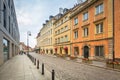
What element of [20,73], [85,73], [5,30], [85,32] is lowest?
[85,73]

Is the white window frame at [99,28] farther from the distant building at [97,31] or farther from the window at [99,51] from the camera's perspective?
the window at [99,51]

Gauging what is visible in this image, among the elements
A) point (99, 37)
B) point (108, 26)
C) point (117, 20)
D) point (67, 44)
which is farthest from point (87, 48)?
point (67, 44)

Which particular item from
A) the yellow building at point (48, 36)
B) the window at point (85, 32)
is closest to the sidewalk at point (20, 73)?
the window at point (85, 32)

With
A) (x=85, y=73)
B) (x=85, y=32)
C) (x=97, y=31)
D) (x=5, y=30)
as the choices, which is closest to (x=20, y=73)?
(x=85, y=73)

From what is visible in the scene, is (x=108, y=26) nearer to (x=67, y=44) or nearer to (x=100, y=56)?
(x=100, y=56)

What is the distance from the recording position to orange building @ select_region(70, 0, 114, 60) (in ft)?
71.9

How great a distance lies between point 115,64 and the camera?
15.2 m

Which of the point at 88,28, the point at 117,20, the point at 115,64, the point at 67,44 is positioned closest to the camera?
the point at 115,64

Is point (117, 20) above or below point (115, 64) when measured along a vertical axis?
above

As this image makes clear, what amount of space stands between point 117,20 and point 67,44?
19952 millimetres

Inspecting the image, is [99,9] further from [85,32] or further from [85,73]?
[85,73]

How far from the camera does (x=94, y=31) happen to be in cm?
2545

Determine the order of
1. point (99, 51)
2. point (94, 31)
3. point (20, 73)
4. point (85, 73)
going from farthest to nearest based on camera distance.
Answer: point (94, 31), point (99, 51), point (85, 73), point (20, 73)

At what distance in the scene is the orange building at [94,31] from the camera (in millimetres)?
21911
